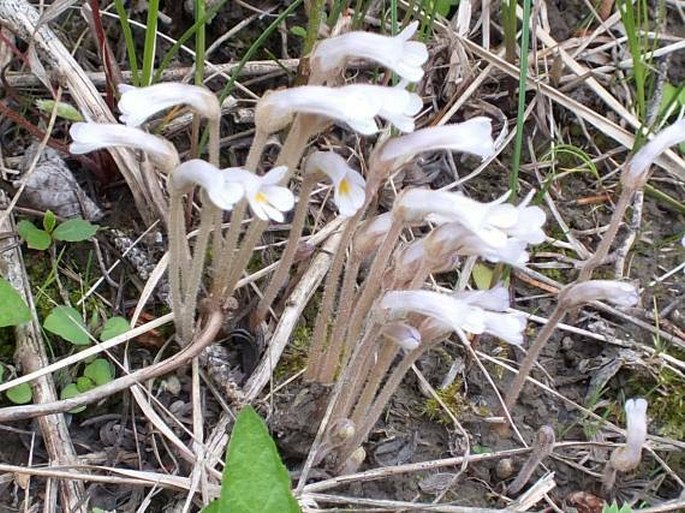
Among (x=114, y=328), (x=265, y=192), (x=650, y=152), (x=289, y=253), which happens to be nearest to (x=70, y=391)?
(x=114, y=328)

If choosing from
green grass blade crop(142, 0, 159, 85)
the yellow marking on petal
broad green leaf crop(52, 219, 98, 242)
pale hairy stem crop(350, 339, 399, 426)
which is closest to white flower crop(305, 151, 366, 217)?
the yellow marking on petal

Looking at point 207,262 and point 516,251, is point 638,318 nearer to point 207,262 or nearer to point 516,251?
point 516,251

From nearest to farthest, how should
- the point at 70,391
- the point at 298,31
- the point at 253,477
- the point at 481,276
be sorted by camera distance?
1. the point at 253,477
2. the point at 70,391
3. the point at 481,276
4. the point at 298,31

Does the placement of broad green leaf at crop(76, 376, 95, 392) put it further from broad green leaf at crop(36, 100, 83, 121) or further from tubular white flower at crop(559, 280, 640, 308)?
tubular white flower at crop(559, 280, 640, 308)

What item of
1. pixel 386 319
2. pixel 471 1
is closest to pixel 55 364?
pixel 386 319

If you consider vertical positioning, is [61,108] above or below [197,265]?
above

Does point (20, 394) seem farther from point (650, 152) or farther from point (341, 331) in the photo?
point (650, 152)
